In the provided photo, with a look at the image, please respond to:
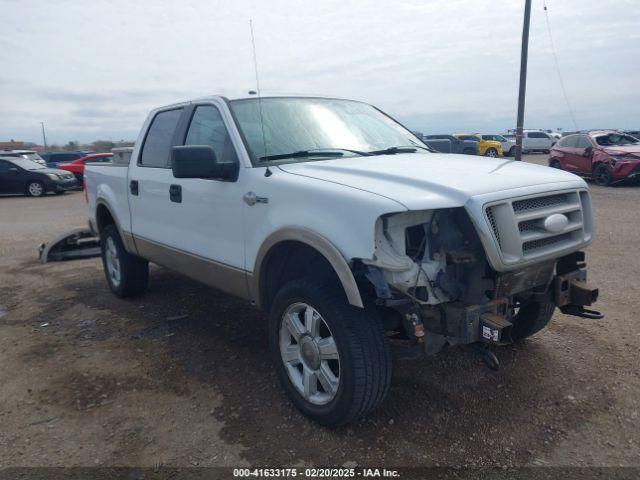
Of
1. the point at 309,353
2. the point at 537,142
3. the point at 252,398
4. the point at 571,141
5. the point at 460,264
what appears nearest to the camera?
the point at 460,264

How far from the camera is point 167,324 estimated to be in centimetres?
508

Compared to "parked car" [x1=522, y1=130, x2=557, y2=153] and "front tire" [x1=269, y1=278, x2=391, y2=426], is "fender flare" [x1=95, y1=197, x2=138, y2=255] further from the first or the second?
"parked car" [x1=522, y1=130, x2=557, y2=153]

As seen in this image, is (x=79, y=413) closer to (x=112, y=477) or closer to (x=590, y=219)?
(x=112, y=477)

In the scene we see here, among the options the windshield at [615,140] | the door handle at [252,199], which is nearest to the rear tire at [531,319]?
the door handle at [252,199]

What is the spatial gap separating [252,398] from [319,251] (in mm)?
1284

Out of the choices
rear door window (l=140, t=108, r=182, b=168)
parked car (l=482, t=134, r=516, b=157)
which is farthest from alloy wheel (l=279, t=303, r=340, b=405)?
parked car (l=482, t=134, r=516, b=157)

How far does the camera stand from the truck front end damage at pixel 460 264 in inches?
108

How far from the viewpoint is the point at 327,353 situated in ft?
10.1

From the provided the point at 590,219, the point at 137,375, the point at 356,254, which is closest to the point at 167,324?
the point at 137,375

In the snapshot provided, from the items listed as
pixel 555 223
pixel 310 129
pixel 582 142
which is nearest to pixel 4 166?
pixel 310 129

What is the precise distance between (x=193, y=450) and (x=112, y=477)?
436 mm

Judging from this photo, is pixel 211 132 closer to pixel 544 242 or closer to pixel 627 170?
pixel 544 242

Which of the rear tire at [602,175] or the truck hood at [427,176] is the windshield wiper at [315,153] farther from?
the rear tire at [602,175]

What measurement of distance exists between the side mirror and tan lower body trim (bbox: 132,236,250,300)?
0.71m
